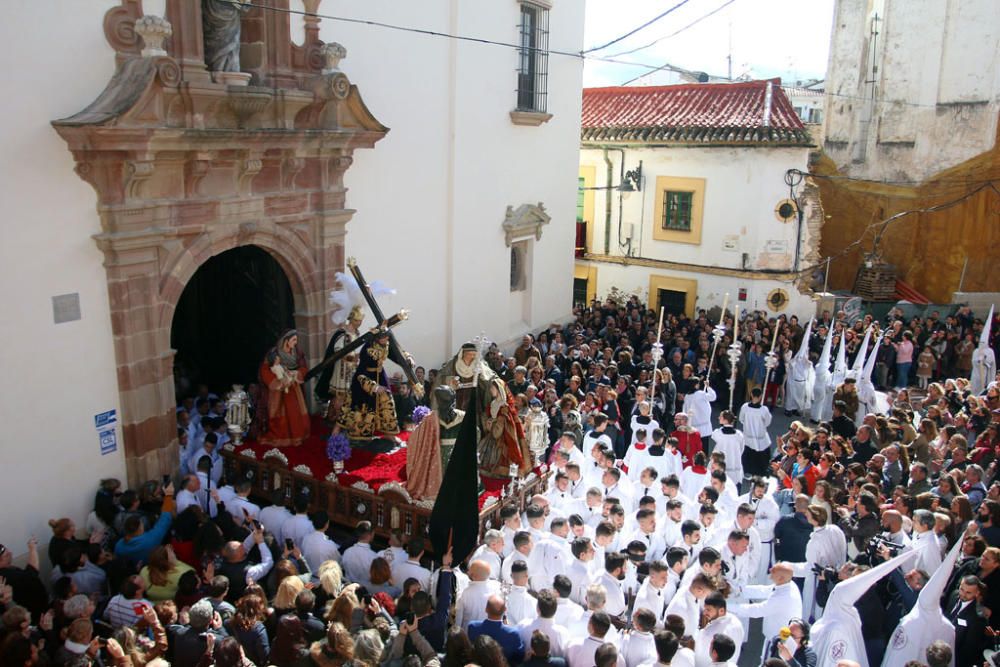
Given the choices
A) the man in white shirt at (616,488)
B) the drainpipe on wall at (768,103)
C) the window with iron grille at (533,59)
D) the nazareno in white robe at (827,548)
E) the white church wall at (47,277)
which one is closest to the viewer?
the nazareno in white robe at (827,548)

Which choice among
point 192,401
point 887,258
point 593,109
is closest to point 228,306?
point 192,401

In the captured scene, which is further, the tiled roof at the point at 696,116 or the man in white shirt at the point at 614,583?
the tiled roof at the point at 696,116

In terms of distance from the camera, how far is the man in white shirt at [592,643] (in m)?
5.92

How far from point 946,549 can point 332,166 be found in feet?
25.7

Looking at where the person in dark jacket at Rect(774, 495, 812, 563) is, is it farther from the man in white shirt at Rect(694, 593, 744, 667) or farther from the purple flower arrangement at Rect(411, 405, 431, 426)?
the purple flower arrangement at Rect(411, 405, 431, 426)

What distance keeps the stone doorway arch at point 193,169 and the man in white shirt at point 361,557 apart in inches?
110

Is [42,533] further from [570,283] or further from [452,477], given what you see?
[570,283]

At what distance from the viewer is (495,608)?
616cm

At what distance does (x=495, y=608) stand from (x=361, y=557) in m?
1.64

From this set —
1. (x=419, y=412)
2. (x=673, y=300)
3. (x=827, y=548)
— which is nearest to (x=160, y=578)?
(x=419, y=412)

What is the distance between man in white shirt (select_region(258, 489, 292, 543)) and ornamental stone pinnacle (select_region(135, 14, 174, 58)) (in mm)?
4357

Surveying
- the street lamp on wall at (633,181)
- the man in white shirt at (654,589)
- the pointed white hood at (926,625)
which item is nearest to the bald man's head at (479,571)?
the man in white shirt at (654,589)

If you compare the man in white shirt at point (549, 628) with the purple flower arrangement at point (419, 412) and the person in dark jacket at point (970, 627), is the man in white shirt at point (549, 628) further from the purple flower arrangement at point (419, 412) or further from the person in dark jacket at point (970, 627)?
the purple flower arrangement at point (419, 412)

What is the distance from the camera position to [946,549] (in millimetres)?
7480
